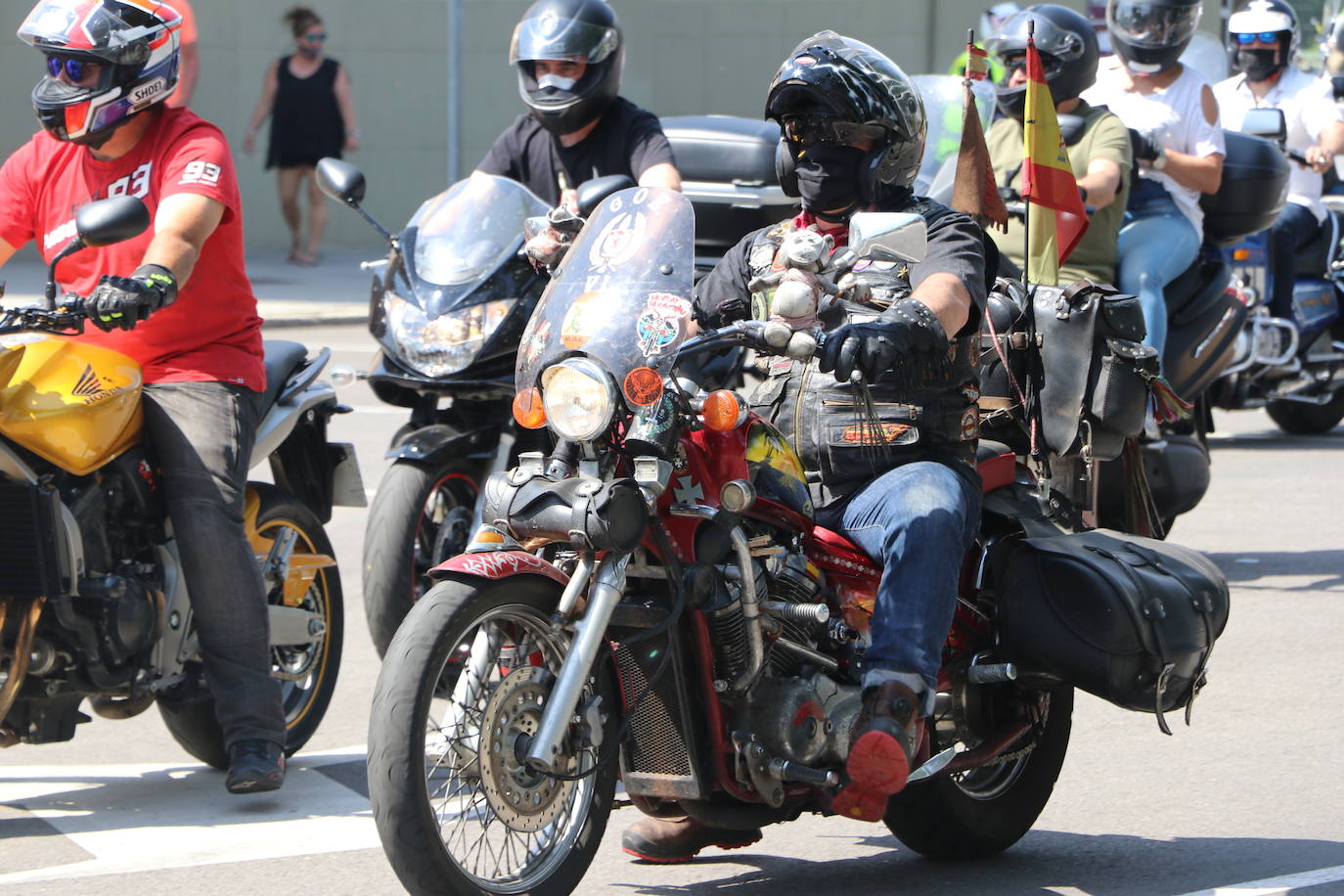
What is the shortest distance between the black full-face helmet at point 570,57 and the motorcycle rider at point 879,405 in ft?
8.19

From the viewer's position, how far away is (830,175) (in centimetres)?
450

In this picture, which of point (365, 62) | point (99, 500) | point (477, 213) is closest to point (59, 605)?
point (99, 500)

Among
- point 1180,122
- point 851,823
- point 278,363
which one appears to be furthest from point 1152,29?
point 851,823

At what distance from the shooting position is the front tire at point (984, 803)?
4766 mm

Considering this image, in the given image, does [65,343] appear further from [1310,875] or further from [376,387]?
[1310,875]

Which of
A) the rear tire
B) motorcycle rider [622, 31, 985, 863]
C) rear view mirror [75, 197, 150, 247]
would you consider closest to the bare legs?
the rear tire

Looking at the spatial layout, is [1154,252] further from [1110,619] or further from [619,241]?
[619,241]

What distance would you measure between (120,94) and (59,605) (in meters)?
1.28

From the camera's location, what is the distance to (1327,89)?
39.4 feet

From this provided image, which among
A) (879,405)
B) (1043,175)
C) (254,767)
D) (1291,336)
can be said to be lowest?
(1291,336)

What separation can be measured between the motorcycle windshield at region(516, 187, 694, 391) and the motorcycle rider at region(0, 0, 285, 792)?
1.25 m

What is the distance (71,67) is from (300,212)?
1368cm

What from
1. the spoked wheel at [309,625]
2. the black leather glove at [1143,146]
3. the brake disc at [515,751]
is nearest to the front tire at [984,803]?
the brake disc at [515,751]

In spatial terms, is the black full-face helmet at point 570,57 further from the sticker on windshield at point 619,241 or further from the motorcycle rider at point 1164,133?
the sticker on windshield at point 619,241
